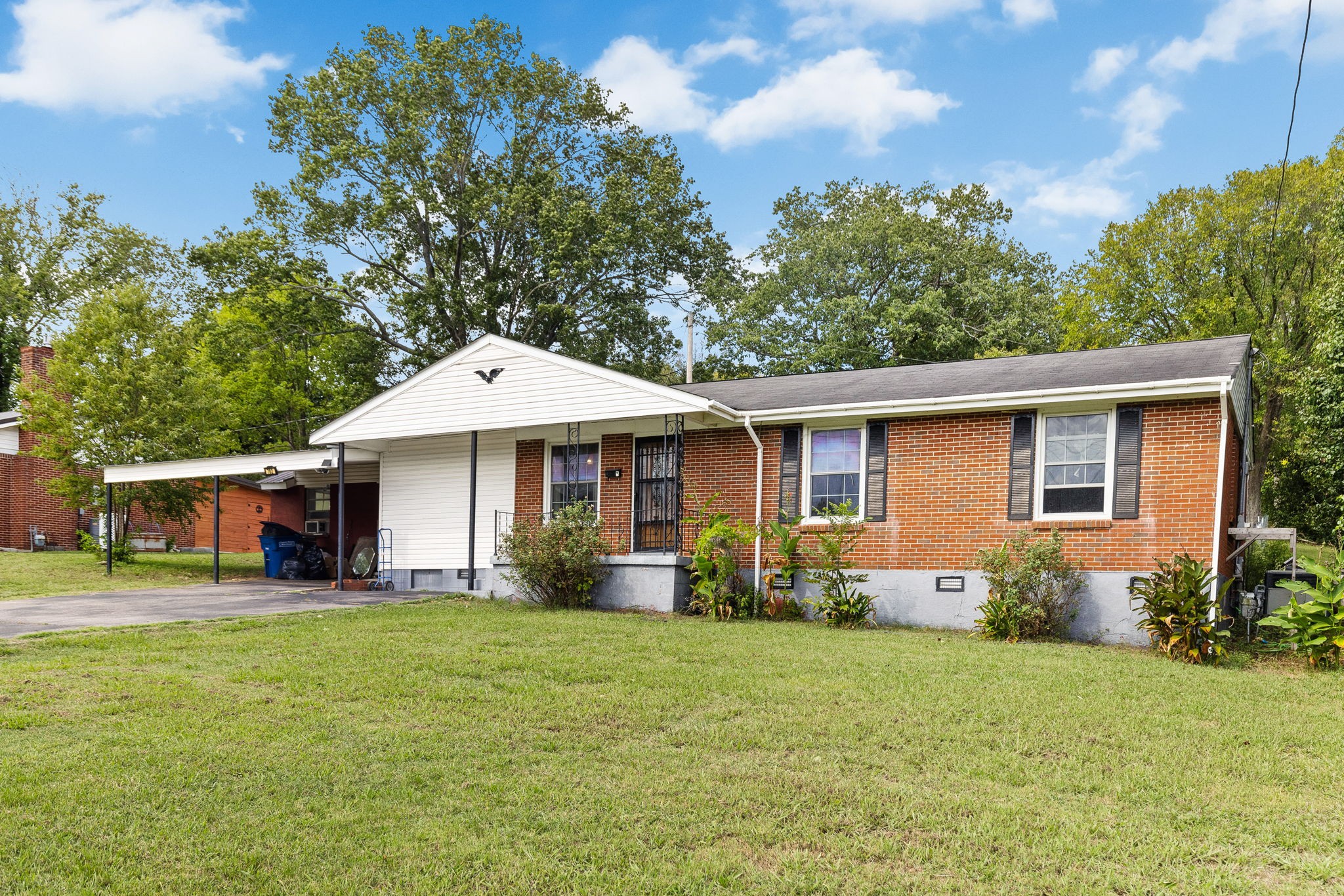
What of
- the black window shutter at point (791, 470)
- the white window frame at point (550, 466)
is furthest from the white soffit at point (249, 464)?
the black window shutter at point (791, 470)

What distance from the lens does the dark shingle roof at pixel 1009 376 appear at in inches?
430

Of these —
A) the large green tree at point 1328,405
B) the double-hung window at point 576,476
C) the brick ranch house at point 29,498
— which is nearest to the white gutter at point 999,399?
the double-hung window at point 576,476

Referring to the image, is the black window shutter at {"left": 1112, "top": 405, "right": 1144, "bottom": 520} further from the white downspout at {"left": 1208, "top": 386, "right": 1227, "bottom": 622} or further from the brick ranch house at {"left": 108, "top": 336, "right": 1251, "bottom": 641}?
the white downspout at {"left": 1208, "top": 386, "right": 1227, "bottom": 622}

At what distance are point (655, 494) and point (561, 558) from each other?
2.14 metres

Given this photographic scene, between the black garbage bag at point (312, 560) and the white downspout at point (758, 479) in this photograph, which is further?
the black garbage bag at point (312, 560)

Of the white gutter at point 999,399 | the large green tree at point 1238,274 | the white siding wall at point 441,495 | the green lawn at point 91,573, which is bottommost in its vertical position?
the green lawn at point 91,573

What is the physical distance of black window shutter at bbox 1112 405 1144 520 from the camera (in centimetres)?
1066

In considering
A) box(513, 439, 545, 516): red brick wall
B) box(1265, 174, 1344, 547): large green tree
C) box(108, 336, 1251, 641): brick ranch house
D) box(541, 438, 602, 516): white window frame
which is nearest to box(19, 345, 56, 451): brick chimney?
box(108, 336, 1251, 641): brick ranch house

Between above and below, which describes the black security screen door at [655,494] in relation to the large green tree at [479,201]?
below

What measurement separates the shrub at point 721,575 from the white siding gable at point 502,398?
5.73 feet

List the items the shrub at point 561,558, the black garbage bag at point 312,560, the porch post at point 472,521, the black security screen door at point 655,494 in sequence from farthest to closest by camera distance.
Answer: the black garbage bag at point 312,560, the porch post at point 472,521, the black security screen door at point 655,494, the shrub at point 561,558

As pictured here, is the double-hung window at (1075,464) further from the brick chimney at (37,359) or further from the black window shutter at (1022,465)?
the brick chimney at (37,359)

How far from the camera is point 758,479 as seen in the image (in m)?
13.1

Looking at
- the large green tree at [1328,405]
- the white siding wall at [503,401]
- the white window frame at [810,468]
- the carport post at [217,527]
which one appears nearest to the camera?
the white window frame at [810,468]
